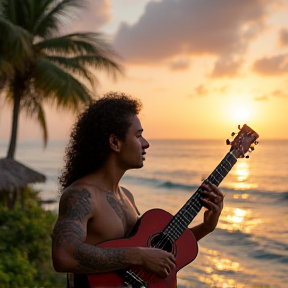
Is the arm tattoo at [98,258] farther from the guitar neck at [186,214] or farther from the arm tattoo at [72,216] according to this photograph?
the guitar neck at [186,214]

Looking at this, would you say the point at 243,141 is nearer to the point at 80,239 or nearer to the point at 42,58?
the point at 80,239

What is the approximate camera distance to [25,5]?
18.4 m

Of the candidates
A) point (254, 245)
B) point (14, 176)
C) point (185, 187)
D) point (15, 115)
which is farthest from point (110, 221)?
point (185, 187)

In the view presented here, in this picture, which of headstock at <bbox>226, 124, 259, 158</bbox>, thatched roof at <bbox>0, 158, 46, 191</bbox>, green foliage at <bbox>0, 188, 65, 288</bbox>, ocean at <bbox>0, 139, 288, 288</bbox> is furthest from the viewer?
thatched roof at <bbox>0, 158, 46, 191</bbox>

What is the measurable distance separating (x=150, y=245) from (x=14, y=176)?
15085mm

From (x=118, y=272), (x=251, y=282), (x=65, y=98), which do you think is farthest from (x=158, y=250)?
(x=65, y=98)

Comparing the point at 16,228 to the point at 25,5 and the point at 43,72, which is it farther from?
the point at 25,5

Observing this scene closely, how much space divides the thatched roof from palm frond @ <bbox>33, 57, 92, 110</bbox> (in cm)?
224

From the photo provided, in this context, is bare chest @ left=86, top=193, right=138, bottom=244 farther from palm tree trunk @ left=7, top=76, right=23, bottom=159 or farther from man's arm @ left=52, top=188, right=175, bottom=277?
palm tree trunk @ left=7, top=76, right=23, bottom=159

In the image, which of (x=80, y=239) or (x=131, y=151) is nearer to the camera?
(x=80, y=239)

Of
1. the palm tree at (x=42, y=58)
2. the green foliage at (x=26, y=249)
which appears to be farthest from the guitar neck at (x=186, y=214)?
the palm tree at (x=42, y=58)

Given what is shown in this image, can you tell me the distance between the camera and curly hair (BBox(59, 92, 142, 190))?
7.59ft

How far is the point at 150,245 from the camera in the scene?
2332mm

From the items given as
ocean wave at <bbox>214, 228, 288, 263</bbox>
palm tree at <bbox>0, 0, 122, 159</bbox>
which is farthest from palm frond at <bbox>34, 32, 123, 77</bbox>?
ocean wave at <bbox>214, 228, 288, 263</bbox>
